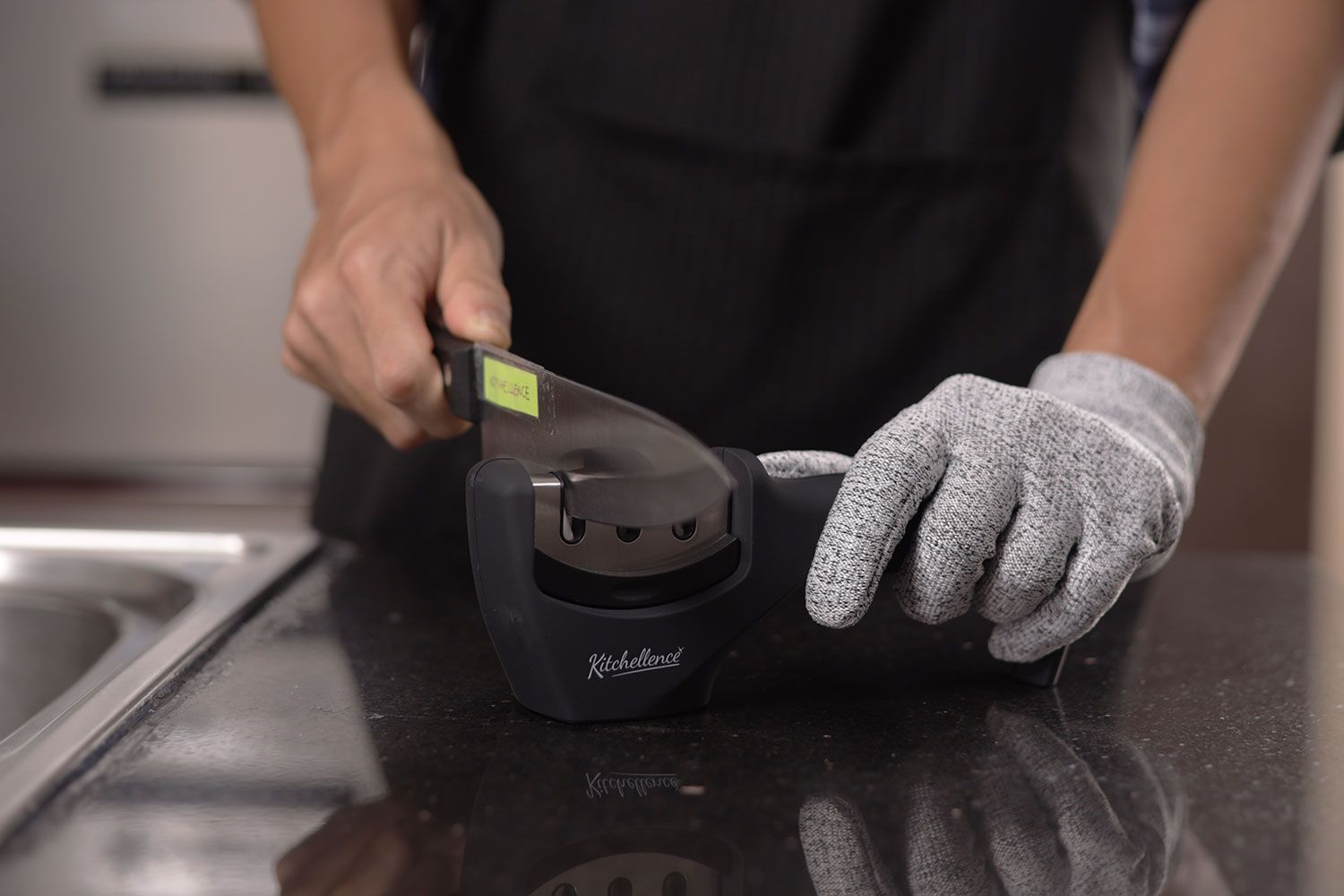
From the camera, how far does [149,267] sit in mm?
2312

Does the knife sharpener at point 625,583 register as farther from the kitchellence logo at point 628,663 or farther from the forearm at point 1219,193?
the forearm at point 1219,193

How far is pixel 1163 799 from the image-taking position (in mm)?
389

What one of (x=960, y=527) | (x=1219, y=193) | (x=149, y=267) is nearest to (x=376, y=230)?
(x=960, y=527)

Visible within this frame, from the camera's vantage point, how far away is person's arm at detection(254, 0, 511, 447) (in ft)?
2.03

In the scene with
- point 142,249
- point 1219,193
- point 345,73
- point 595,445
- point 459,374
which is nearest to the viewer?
point 595,445

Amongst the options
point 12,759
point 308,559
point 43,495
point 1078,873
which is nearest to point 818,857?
point 1078,873

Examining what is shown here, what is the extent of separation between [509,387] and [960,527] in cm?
20

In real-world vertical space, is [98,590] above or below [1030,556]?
below

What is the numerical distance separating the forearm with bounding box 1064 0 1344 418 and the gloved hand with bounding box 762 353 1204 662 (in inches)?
7.5

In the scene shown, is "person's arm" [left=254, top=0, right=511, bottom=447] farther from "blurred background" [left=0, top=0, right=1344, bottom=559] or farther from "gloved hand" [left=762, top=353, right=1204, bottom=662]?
"blurred background" [left=0, top=0, right=1344, bottom=559]

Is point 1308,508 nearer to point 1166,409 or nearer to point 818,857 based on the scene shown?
point 1166,409

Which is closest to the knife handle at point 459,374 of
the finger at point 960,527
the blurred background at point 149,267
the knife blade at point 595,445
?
the knife blade at point 595,445

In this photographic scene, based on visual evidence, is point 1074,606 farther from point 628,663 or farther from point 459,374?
point 459,374

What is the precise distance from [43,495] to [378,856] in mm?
2284
